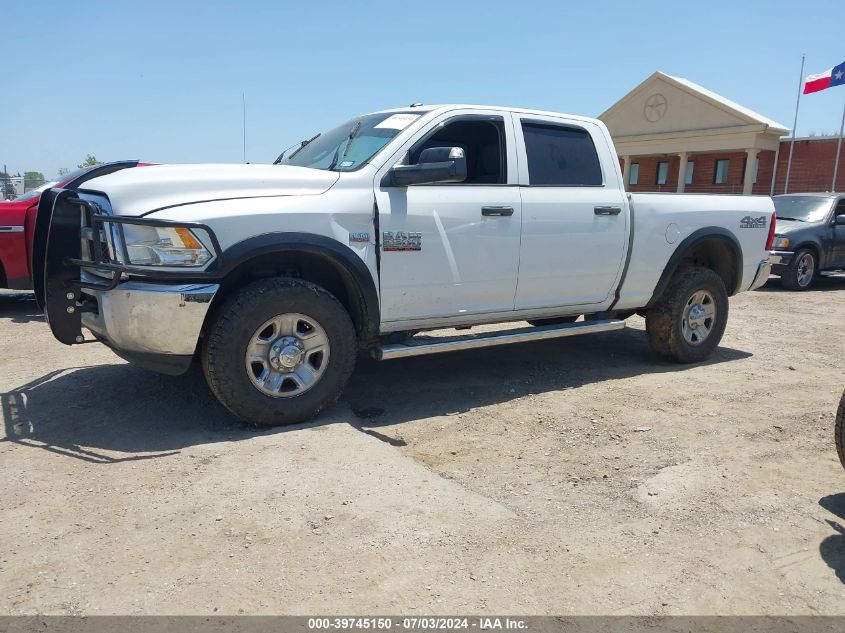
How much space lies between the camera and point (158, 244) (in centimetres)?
373

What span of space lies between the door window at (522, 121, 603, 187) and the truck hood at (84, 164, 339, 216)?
165cm

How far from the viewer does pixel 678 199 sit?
5.93 meters

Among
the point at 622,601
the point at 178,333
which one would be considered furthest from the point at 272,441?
the point at 622,601

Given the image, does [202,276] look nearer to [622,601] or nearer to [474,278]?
[474,278]

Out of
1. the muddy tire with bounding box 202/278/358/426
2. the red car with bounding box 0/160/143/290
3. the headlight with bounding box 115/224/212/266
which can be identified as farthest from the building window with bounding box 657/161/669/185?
the headlight with bounding box 115/224/212/266

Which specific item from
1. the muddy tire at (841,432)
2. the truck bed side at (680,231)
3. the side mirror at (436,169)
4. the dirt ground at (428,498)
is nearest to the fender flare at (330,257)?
the side mirror at (436,169)

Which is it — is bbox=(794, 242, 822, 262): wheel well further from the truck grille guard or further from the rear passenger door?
the truck grille guard

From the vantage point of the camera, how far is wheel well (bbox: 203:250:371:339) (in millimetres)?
4082

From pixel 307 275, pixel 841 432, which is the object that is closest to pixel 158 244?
pixel 307 275

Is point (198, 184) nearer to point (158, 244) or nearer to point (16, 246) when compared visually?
point (158, 244)

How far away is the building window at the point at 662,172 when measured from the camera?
116 feet

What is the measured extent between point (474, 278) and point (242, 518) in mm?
2376

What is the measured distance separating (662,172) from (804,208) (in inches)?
942

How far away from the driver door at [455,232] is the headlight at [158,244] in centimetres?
120
